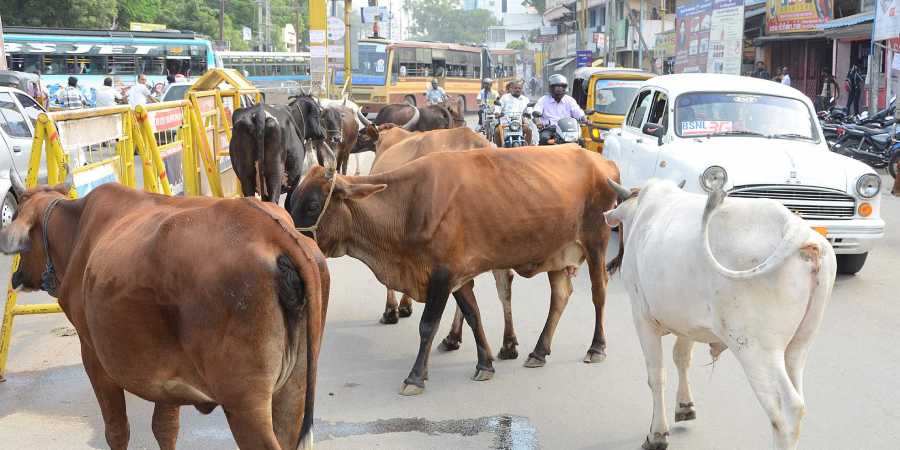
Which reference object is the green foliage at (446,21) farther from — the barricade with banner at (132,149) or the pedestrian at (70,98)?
the barricade with banner at (132,149)

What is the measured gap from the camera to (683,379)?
506cm

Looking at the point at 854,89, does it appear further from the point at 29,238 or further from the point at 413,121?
the point at 29,238

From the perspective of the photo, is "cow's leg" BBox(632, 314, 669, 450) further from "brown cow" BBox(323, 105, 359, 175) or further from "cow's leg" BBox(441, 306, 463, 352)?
"brown cow" BBox(323, 105, 359, 175)

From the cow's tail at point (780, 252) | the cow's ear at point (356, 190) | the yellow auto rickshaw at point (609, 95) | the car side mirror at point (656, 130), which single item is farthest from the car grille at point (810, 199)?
the yellow auto rickshaw at point (609, 95)

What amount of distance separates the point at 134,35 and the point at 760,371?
35312mm

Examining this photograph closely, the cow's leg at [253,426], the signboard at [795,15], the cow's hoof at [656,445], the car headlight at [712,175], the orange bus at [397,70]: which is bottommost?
the cow's hoof at [656,445]

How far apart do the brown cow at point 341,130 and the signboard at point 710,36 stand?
1789cm

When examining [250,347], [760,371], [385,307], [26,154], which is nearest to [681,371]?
[760,371]

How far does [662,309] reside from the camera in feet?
14.9

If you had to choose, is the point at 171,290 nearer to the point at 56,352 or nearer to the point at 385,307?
the point at 56,352

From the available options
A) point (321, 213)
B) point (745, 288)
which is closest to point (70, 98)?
point (321, 213)

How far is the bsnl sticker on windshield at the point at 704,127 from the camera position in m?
9.60

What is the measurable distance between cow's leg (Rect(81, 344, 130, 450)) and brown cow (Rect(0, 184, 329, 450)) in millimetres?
94

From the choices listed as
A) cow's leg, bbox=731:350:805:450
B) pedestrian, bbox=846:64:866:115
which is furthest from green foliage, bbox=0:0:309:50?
cow's leg, bbox=731:350:805:450
